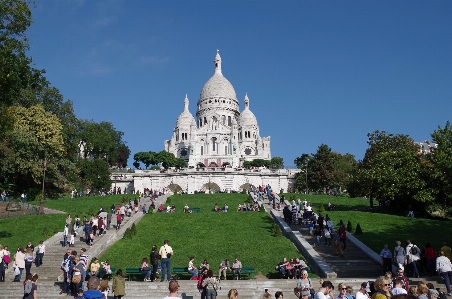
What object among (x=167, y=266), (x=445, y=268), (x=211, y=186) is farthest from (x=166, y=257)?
(x=211, y=186)

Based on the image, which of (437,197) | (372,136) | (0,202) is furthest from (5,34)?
(372,136)

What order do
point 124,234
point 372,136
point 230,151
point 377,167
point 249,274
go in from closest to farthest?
point 249,274 → point 124,234 → point 377,167 → point 372,136 → point 230,151

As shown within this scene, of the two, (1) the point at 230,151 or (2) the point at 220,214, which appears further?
(1) the point at 230,151

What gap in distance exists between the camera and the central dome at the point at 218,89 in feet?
396

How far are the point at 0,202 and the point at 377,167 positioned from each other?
28506 millimetres

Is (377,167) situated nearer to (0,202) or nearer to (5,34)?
(5,34)

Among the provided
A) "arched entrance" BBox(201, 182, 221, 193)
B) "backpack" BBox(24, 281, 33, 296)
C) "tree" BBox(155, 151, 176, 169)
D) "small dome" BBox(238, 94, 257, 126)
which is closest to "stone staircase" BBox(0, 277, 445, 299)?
"backpack" BBox(24, 281, 33, 296)

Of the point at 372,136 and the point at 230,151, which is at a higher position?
the point at 230,151

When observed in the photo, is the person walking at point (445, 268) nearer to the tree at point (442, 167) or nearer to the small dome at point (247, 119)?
the tree at point (442, 167)

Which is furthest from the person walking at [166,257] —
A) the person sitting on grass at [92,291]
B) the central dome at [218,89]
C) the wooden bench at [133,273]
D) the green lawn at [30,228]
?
the central dome at [218,89]

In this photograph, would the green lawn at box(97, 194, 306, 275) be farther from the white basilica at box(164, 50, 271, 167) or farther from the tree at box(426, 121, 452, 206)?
the white basilica at box(164, 50, 271, 167)

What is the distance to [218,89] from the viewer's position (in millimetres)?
121375

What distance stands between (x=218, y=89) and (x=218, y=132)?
2016cm

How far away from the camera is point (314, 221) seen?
24766 millimetres
